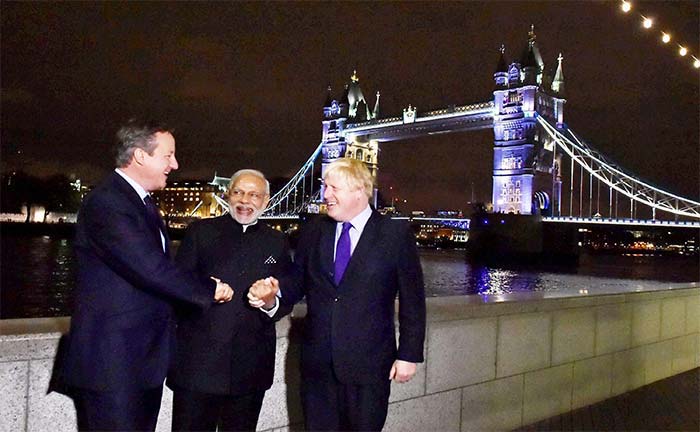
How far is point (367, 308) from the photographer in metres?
2.26

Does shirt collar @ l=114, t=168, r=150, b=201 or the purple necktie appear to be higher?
shirt collar @ l=114, t=168, r=150, b=201

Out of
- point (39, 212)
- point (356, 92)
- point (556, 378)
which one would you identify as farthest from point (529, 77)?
point (556, 378)

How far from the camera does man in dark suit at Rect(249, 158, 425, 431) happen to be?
7.33ft

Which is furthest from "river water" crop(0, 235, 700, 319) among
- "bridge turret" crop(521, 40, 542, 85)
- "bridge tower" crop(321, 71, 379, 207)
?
"bridge tower" crop(321, 71, 379, 207)

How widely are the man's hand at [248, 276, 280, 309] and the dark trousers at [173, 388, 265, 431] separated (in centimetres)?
35

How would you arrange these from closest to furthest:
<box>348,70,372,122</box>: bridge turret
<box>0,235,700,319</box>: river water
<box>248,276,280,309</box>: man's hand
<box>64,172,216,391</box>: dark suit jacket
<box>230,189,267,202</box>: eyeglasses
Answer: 1. <box>64,172,216,391</box>: dark suit jacket
2. <box>248,276,280,309</box>: man's hand
3. <box>230,189,267,202</box>: eyeglasses
4. <box>0,235,700,319</box>: river water
5. <box>348,70,372,122</box>: bridge turret

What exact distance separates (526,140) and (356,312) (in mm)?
52465

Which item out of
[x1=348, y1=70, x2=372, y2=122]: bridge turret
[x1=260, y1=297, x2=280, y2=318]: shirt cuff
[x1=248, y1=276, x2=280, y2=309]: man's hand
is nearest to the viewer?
[x1=248, y1=276, x2=280, y2=309]: man's hand

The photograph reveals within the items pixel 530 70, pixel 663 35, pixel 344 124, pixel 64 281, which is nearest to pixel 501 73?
pixel 530 70

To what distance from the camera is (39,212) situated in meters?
57.1

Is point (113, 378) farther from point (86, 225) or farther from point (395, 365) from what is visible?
point (395, 365)

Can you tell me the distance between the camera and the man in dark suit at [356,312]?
223 cm

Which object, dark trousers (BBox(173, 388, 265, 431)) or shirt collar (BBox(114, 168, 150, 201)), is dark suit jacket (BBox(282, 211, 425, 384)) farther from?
shirt collar (BBox(114, 168, 150, 201))

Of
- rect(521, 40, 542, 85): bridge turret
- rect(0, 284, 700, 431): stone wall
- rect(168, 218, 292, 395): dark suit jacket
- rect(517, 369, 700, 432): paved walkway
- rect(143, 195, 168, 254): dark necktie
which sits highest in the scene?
rect(521, 40, 542, 85): bridge turret
